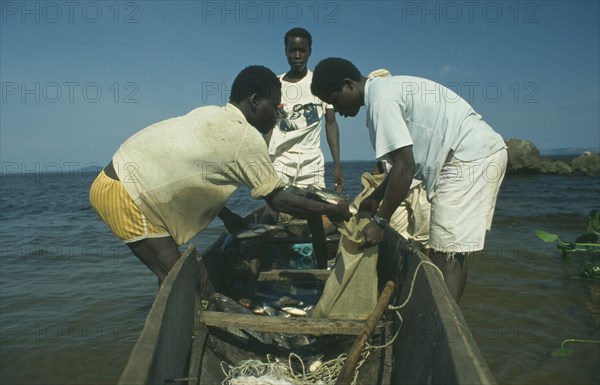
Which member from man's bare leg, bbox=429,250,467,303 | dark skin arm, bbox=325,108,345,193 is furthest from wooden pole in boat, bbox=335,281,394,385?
dark skin arm, bbox=325,108,345,193

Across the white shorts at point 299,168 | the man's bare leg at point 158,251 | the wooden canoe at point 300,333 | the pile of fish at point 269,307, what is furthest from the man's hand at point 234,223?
the white shorts at point 299,168

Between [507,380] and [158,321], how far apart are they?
327cm

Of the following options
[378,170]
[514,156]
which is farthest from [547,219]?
[514,156]

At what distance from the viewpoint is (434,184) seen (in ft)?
9.36

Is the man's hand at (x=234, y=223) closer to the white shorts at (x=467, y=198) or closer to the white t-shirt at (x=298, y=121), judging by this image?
the white t-shirt at (x=298, y=121)

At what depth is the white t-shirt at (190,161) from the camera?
8.33 ft

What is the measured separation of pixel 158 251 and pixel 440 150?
2.05m

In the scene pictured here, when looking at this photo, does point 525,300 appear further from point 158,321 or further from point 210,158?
point 158,321

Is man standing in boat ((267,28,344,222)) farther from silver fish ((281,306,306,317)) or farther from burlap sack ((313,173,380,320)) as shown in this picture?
burlap sack ((313,173,380,320))

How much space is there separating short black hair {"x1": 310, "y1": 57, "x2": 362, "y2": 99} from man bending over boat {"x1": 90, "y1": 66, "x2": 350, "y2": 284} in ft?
1.06

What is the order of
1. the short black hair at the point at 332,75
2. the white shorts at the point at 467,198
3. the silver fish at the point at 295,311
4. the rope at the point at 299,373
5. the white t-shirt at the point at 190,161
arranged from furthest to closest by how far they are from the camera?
the silver fish at the point at 295,311
the white shorts at the point at 467,198
the short black hair at the point at 332,75
the white t-shirt at the point at 190,161
the rope at the point at 299,373

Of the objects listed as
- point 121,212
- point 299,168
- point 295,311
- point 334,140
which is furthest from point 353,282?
point 334,140

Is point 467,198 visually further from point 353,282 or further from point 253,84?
point 253,84

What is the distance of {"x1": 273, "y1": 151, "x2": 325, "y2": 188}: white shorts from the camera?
5.05m
